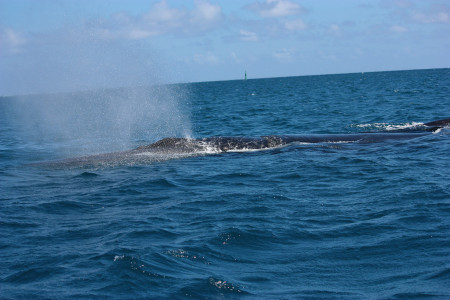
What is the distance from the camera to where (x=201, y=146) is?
58.0 ft

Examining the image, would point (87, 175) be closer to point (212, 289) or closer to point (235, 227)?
point (235, 227)

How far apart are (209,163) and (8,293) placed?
31.5 feet

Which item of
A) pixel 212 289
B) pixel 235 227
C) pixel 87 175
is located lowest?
pixel 212 289

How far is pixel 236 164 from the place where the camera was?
49.7 feet

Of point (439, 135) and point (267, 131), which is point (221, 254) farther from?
point (267, 131)

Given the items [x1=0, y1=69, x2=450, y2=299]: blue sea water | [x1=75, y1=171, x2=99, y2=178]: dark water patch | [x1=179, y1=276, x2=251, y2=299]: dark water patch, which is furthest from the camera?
[x1=75, y1=171, x2=99, y2=178]: dark water patch

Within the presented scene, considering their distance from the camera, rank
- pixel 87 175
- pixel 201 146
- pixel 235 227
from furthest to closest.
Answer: pixel 201 146, pixel 87 175, pixel 235 227

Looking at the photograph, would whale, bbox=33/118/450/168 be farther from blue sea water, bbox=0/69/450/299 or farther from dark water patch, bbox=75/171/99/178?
dark water patch, bbox=75/171/99/178

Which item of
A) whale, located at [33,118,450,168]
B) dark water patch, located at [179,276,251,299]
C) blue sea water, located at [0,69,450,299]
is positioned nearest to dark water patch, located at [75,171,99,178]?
blue sea water, located at [0,69,450,299]

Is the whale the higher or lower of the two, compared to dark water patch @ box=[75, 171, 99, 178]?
higher

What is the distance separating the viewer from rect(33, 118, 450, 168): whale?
1586cm

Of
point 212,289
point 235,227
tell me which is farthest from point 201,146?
point 212,289

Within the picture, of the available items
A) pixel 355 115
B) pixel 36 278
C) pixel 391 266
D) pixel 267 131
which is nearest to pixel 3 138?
pixel 267 131

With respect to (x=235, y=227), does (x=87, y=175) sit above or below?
above
